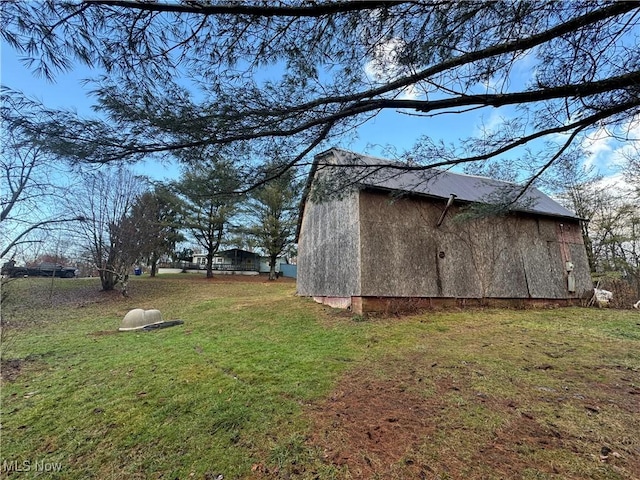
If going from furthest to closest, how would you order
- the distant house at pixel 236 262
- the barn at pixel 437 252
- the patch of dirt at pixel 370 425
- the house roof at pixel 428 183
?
the distant house at pixel 236 262 → the barn at pixel 437 252 → the house roof at pixel 428 183 → the patch of dirt at pixel 370 425

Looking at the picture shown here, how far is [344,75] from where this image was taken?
110 inches

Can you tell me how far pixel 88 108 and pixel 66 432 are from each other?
305cm

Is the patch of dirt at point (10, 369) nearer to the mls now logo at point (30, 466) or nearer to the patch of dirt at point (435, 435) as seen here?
the mls now logo at point (30, 466)

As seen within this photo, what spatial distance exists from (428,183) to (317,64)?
7.02m

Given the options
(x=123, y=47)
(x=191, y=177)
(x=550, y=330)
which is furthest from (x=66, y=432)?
(x=550, y=330)

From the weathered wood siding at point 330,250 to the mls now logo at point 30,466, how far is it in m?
6.29

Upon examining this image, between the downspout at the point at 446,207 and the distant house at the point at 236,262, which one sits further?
the distant house at the point at 236,262

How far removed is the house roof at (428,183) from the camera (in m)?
3.85

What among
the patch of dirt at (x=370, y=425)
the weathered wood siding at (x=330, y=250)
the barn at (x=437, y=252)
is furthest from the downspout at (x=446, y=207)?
the patch of dirt at (x=370, y=425)

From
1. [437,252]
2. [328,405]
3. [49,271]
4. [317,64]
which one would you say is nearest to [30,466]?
[328,405]

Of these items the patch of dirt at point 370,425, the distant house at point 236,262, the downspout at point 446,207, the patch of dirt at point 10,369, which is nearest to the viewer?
the patch of dirt at point 370,425

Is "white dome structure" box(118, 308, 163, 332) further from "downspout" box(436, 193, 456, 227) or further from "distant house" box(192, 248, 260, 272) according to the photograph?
"distant house" box(192, 248, 260, 272)

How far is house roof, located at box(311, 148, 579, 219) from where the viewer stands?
3848 millimetres

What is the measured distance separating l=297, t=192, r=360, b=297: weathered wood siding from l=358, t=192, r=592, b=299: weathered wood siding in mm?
435
